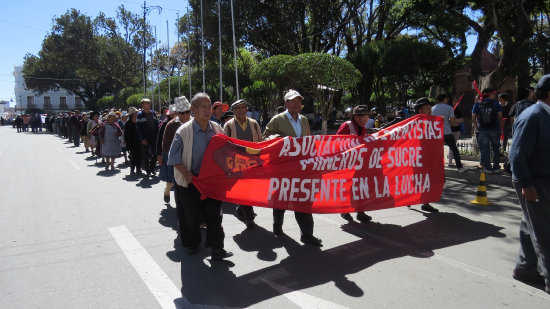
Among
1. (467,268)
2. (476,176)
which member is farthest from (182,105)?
(476,176)

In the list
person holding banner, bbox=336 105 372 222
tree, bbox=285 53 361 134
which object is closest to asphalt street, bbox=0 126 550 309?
person holding banner, bbox=336 105 372 222

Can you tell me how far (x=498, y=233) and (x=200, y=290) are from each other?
3.91 meters

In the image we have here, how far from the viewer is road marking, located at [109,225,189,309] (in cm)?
364

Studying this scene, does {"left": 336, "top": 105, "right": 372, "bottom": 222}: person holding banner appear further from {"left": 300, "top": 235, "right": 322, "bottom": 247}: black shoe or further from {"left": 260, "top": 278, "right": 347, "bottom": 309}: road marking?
{"left": 260, "top": 278, "right": 347, "bottom": 309}: road marking

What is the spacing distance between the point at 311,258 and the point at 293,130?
64.8 inches

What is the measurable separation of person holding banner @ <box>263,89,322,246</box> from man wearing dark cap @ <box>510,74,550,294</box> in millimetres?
2259

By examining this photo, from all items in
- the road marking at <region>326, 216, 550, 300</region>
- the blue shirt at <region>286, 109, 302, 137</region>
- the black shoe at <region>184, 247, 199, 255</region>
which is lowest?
the road marking at <region>326, 216, 550, 300</region>

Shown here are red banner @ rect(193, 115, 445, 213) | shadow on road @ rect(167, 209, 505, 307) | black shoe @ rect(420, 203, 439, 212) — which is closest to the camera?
shadow on road @ rect(167, 209, 505, 307)

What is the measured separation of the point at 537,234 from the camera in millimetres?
3631

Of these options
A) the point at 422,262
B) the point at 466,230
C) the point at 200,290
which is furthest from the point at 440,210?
the point at 200,290

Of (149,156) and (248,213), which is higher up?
(149,156)

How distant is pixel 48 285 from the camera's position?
399 centimetres

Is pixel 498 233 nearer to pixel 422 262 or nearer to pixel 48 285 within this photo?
pixel 422 262

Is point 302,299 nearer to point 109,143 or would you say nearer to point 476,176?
point 476,176
